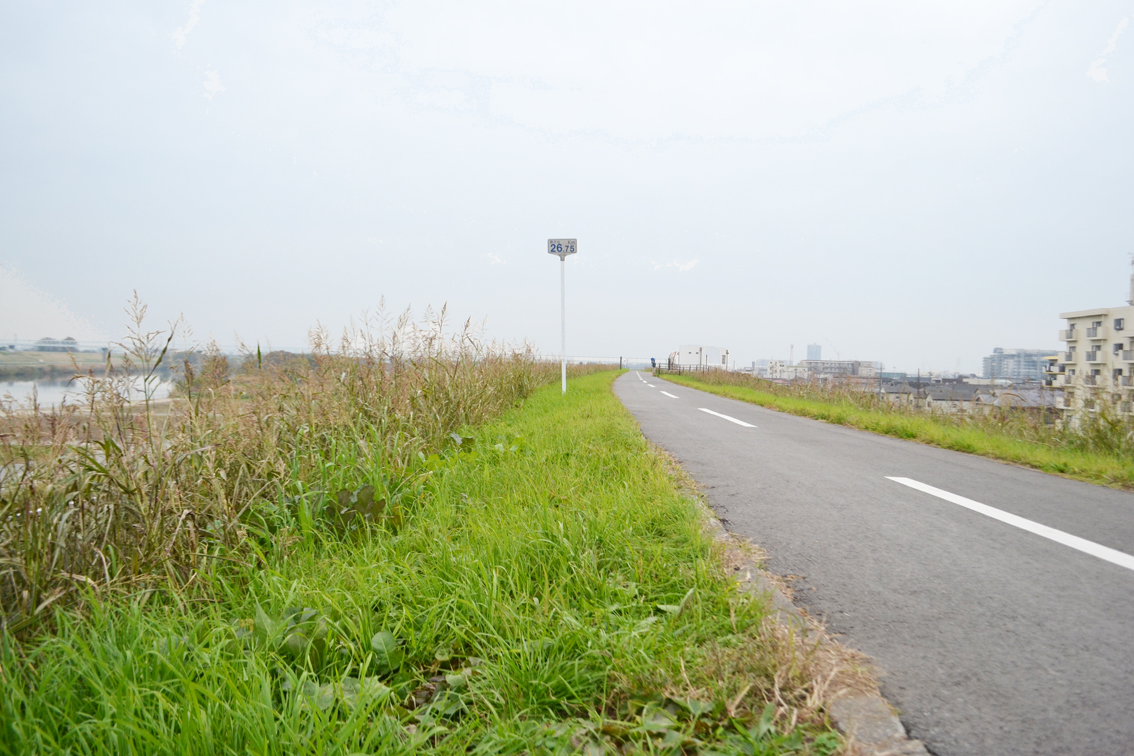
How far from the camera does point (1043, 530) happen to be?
3137 mm

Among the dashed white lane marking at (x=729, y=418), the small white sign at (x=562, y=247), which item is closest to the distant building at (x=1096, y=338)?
the dashed white lane marking at (x=729, y=418)

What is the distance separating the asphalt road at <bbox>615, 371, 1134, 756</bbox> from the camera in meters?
1.50

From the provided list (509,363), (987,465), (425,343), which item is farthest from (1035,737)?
(509,363)

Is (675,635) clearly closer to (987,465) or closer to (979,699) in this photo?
(979,699)

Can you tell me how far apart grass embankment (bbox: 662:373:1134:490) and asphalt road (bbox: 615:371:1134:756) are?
52 cm

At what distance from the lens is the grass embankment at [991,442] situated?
16.0 feet

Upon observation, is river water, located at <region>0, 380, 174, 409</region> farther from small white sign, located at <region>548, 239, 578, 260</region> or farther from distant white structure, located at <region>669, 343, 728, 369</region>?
distant white structure, located at <region>669, 343, 728, 369</region>

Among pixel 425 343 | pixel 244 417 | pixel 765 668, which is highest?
pixel 425 343

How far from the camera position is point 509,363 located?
39.3 feet

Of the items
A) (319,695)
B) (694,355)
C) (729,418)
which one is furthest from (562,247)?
(694,355)

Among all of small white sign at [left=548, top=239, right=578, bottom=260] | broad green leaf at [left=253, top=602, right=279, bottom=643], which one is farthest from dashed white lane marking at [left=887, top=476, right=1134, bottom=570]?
small white sign at [left=548, top=239, right=578, bottom=260]

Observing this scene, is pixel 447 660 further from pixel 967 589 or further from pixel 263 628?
pixel 967 589

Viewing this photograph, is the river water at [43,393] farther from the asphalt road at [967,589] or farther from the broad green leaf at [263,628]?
the asphalt road at [967,589]

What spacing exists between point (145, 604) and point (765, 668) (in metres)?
2.71
